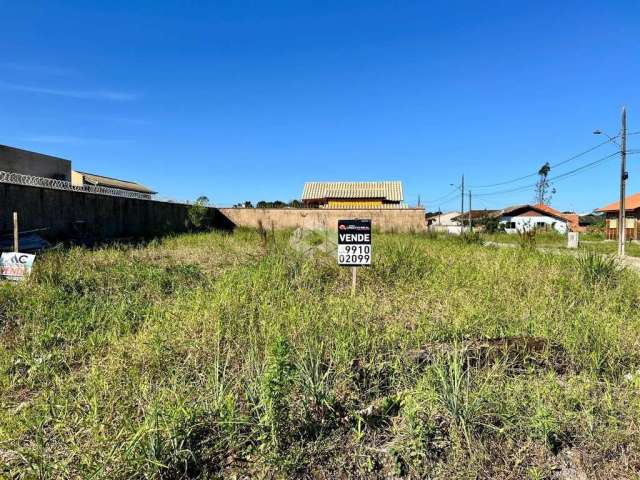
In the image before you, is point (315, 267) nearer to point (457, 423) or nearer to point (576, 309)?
point (576, 309)

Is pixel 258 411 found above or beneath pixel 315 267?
beneath

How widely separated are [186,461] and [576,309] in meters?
3.74

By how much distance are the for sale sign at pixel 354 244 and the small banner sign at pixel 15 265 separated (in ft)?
13.9

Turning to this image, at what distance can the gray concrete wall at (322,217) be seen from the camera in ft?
76.4

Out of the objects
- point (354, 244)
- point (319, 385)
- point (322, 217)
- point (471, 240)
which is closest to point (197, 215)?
point (322, 217)

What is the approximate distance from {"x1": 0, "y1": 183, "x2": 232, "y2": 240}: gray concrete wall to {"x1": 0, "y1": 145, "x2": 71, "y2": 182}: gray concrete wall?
7.57 metres

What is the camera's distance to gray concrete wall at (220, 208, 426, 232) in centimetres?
2328

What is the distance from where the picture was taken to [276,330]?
9.78 feet

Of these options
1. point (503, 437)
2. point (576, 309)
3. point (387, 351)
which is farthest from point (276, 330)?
point (576, 309)

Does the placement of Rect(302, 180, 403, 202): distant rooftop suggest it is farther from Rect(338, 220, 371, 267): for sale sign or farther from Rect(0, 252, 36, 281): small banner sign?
Rect(0, 252, 36, 281): small banner sign

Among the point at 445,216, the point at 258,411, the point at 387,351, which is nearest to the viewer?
the point at 258,411

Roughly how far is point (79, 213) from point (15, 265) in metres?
8.63

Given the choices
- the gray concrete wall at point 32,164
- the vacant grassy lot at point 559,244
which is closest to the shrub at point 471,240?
the vacant grassy lot at point 559,244

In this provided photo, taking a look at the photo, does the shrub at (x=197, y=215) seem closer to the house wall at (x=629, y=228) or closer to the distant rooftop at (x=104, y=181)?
the distant rooftop at (x=104, y=181)
